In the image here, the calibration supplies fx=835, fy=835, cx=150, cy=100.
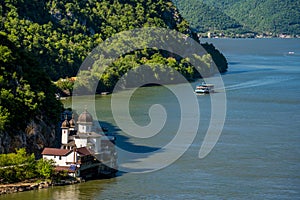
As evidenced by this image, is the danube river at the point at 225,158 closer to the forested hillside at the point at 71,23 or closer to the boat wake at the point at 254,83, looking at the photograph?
the boat wake at the point at 254,83

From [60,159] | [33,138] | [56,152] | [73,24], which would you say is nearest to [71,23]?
[73,24]

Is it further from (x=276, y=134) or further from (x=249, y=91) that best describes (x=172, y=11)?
(x=276, y=134)

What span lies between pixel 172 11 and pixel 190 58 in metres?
16.2

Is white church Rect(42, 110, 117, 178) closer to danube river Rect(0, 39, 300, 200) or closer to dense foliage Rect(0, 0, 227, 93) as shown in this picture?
danube river Rect(0, 39, 300, 200)

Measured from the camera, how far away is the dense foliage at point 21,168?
36125mm

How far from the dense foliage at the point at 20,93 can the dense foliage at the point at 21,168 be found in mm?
2949

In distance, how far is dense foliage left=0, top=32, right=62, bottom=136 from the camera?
41062mm

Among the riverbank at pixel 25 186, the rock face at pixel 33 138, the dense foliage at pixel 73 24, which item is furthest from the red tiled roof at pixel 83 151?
the dense foliage at pixel 73 24

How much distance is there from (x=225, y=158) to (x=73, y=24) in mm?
55378

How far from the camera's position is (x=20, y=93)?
43.3 metres

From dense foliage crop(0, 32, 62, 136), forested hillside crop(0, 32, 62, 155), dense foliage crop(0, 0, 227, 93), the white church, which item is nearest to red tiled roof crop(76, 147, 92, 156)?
the white church

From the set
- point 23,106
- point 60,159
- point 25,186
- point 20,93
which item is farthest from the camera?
point 20,93

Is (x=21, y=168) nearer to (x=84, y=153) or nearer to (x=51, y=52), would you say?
(x=84, y=153)

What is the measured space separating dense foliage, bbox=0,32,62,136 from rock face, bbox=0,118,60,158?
24 centimetres
